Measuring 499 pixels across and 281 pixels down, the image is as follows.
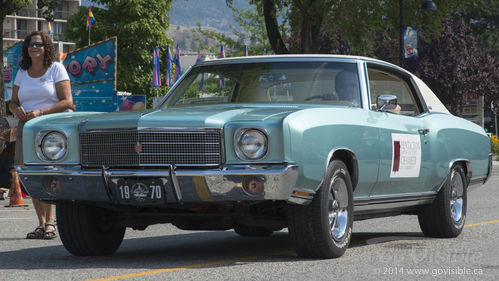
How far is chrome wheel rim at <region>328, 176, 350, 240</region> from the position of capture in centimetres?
719

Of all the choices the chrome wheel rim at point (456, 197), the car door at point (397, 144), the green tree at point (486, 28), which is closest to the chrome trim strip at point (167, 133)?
the car door at point (397, 144)

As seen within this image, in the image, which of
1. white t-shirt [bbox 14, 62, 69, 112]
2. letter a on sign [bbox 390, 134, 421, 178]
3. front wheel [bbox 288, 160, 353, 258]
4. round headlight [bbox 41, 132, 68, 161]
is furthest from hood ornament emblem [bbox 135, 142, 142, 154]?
white t-shirt [bbox 14, 62, 69, 112]

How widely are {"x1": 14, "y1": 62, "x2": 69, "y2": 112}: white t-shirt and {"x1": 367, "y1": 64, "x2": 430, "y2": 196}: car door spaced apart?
300 centimetres

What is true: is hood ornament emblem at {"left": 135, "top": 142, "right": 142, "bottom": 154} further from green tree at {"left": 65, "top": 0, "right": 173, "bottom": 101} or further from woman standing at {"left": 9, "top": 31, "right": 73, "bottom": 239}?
green tree at {"left": 65, "top": 0, "right": 173, "bottom": 101}

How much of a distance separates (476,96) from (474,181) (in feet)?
153

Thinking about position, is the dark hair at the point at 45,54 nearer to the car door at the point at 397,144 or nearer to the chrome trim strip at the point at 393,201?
the car door at the point at 397,144

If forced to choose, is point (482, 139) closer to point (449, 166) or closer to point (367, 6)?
point (449, 166)

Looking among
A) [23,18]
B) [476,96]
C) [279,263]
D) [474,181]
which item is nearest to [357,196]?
[279,263]

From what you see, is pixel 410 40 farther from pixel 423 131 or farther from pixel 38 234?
pixel 38 234

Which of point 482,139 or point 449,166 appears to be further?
point 482,139

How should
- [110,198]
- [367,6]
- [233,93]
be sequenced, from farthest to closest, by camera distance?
1. [367,6]
2. [233,93]
3. [110,198]

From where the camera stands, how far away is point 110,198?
6.89 m

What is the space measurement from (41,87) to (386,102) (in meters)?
3.33

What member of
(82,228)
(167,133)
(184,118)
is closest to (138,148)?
(167,133)
